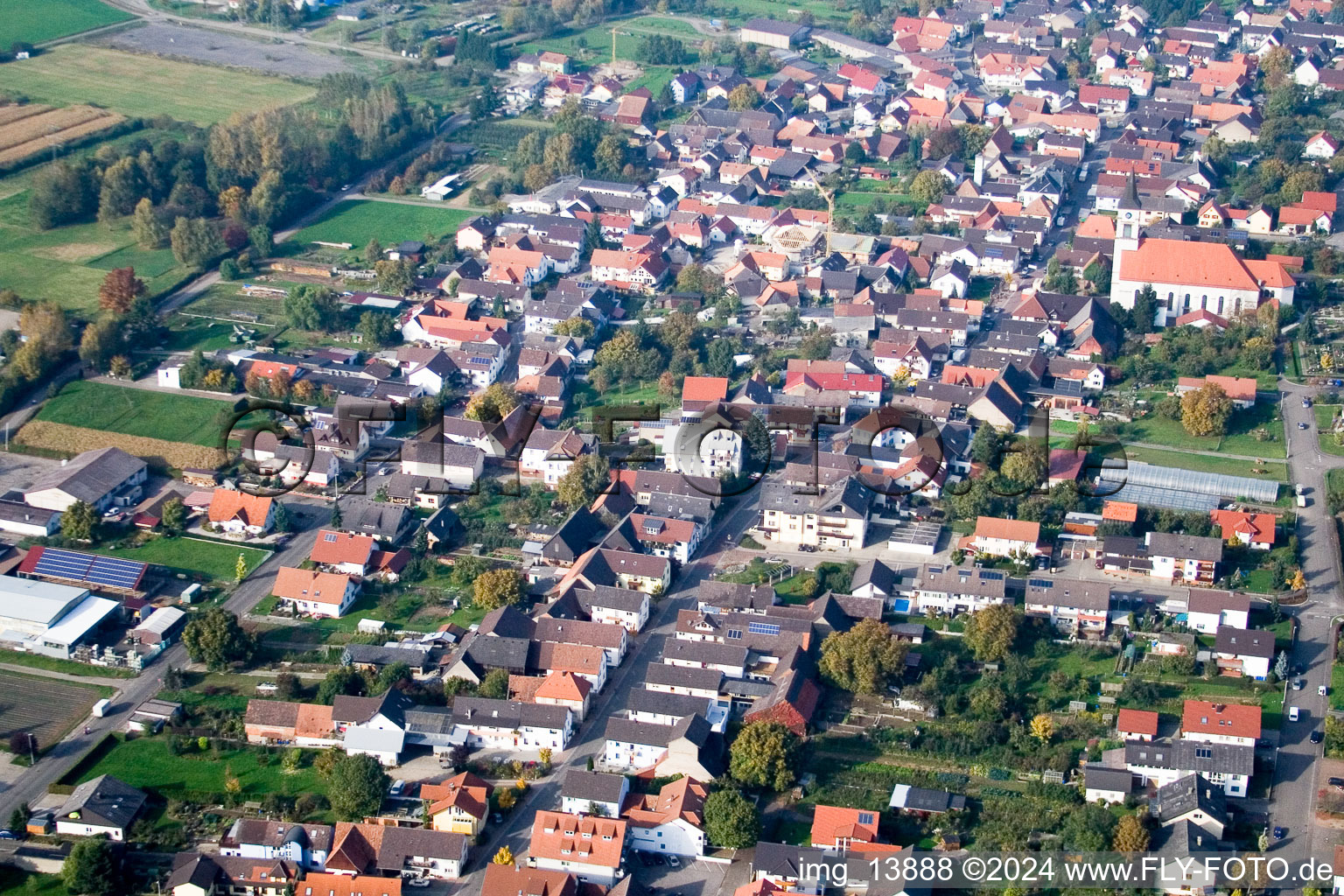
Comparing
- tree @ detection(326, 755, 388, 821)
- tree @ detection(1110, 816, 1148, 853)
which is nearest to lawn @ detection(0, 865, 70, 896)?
tree @ detection(326, 755, 388, 821)

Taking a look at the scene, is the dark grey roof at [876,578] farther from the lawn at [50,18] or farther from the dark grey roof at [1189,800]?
the lawn at [50,18]

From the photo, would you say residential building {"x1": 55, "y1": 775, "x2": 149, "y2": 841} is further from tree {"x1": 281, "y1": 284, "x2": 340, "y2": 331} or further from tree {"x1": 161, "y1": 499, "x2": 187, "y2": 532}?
tree {"x1": 281, "y1": 284, "x2": 340, "y2": 331}

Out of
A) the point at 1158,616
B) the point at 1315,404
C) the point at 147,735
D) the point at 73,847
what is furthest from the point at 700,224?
the point at 73,847

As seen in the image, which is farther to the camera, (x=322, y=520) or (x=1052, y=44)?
(x=1052, y=44)

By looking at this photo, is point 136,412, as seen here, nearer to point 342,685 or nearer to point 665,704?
point 342,685

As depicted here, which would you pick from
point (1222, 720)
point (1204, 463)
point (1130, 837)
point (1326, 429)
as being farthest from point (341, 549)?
point (1326, 429)

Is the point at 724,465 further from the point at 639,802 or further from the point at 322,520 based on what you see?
the point at 639,802

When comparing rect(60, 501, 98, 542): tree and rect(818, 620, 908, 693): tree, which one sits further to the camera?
rect(60, 501, 98, 542): tree
